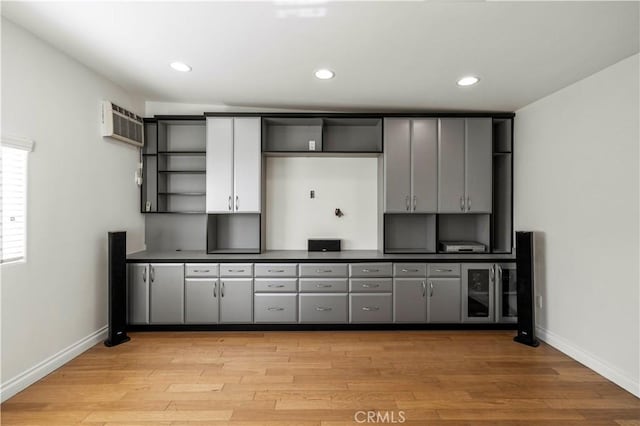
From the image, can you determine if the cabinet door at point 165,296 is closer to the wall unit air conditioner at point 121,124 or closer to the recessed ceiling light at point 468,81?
the wall unit air conditioner at point 121,124

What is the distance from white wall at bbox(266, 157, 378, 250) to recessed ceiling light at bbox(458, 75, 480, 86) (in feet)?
4.48

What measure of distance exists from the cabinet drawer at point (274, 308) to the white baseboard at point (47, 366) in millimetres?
1578

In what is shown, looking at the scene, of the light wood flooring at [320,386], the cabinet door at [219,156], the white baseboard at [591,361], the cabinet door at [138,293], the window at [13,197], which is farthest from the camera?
the cabinet door at [219,156]

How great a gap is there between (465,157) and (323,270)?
2182mm

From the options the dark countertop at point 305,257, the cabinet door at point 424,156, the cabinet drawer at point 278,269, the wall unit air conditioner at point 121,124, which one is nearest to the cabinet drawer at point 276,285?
the cabinet drawer at point 278,269

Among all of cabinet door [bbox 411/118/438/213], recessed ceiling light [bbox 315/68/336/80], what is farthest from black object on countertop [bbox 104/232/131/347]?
cabinet door [bbox 411/118/438/213]

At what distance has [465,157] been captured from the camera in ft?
11.3

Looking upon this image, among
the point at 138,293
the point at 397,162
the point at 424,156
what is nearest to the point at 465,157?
the point at 424,156

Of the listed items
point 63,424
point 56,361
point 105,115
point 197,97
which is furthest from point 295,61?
point 56,361

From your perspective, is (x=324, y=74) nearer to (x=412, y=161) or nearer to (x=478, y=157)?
(x=412, y=161)

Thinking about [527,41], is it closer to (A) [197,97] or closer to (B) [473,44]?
(B) [473,44]

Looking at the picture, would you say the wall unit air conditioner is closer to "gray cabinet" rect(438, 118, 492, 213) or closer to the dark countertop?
the dark countertop

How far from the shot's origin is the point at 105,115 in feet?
9.59

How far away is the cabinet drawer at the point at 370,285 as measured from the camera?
10.7ft
